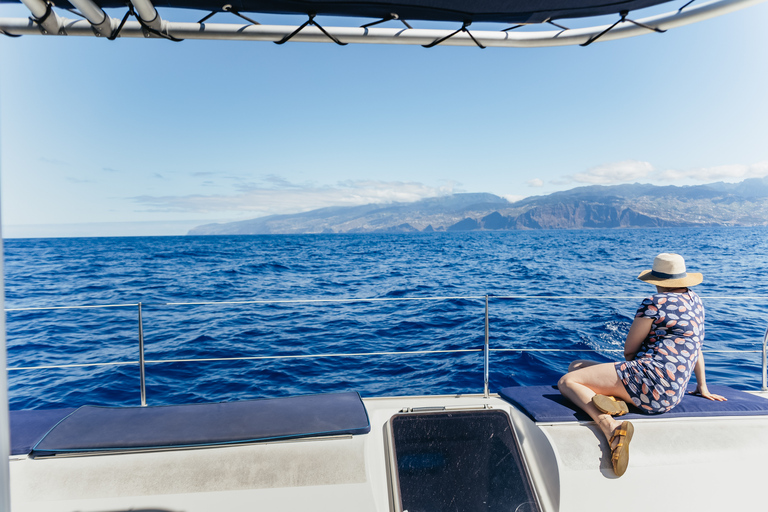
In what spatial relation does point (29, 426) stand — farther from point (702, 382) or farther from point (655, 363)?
point (702, 382)

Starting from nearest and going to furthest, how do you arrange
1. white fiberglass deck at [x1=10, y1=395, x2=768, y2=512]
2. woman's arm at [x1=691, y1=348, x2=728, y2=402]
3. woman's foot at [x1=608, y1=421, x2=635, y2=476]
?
white fiberglass deck at [x1=10, y1=395, x2=768, y2=512] < woman's foot at [x1=608, y1=421, x2=635, y2=476] < woman's arm at [x1=691, y1=348, x2=728, y2=402]

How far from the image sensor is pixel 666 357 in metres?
1.88

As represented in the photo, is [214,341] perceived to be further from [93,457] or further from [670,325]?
[670,325]

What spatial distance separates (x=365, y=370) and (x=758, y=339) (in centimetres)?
553

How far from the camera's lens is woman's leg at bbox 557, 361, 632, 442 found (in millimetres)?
1925

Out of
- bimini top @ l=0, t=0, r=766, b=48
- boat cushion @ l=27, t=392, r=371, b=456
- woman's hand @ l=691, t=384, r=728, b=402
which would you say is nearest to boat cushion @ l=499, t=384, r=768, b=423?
woman's hand @ l=691, t=384, r=728, b=402

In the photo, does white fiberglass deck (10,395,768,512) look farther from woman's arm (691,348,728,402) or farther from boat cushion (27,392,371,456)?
woman's arm (691,348,728,402)

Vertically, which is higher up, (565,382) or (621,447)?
(565,382)


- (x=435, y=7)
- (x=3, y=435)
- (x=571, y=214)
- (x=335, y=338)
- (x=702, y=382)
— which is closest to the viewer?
(x=3, y=435)

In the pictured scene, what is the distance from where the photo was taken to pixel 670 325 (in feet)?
6.25

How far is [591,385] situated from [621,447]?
0.34m

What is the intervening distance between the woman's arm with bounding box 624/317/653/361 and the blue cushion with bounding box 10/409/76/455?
8.73ft

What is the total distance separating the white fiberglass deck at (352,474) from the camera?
1.59 meters

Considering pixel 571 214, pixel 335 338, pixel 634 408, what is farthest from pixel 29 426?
pixel 571 214
